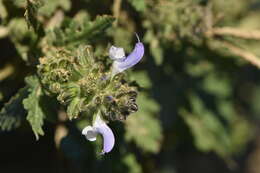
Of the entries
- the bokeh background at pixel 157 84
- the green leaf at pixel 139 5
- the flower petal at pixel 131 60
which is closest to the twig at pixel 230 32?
the bokeh background at pixel 157 84

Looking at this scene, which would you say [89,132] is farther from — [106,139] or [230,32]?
[230,32]

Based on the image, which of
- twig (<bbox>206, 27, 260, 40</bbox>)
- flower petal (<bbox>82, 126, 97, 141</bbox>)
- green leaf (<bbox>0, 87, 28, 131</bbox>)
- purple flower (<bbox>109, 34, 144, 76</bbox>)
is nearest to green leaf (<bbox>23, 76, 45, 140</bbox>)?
green leaf (<bbox>0, 87, 28, 131</bbox>)


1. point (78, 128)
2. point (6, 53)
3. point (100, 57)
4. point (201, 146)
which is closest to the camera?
point (100, 57)

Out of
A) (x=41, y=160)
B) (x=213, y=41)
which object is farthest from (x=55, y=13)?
(x=41, y=160)

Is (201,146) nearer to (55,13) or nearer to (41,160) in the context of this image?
(41,160)

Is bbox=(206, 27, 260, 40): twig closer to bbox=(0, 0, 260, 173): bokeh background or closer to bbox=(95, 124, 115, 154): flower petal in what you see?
bbox=(0, 0, 260, 173): bokeh background
